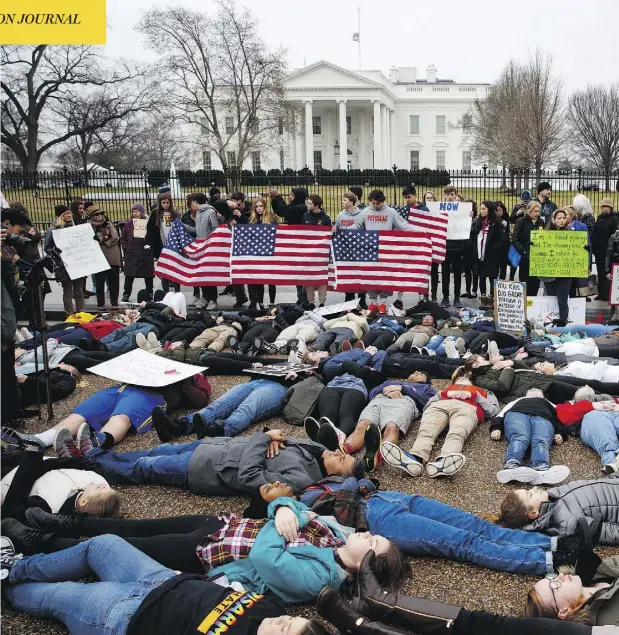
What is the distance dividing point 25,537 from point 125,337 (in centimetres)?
494

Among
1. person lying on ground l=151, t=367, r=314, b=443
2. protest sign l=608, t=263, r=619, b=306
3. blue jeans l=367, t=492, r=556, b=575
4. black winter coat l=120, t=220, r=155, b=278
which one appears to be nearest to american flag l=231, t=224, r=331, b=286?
black winter coat l=120, t=220, r=155, b=278

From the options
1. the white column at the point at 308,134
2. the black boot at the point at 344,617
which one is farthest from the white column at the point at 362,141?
the black boot at the point at 344,617

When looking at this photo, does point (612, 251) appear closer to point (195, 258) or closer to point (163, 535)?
point (195, 258)

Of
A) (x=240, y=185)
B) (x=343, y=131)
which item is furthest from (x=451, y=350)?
(x=343, y=131)

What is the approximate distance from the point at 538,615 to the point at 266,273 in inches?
340

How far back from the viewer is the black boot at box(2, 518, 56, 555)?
4.29 metres

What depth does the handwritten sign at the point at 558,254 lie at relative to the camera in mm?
10688

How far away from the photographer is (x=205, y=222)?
40.0ft

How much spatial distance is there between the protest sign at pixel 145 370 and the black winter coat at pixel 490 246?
6655 mm

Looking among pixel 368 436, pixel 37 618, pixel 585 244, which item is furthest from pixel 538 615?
pixel 585 244

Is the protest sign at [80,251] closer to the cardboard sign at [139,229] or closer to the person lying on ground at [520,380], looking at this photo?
the cardboard sign at [139,229]

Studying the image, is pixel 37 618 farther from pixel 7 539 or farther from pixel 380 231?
pixel 380 231

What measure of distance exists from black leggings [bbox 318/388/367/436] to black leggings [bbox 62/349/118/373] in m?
3.06

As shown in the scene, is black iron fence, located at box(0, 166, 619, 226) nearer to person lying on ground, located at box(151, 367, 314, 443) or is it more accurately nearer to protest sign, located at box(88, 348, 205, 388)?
protest sign, located at box(88, 348, 205, 388)
